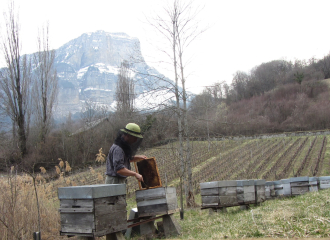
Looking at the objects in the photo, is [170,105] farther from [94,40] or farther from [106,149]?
[94,40]

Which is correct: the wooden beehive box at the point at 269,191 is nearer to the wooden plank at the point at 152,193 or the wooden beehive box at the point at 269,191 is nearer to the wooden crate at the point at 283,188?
the wooden crate at the point at 283,188

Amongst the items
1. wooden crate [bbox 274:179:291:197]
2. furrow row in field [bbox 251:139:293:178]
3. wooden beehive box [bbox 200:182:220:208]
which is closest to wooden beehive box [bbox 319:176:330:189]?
wooden crate [bbox 274:179:291:197]

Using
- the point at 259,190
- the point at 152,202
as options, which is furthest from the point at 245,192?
the point at 152,202

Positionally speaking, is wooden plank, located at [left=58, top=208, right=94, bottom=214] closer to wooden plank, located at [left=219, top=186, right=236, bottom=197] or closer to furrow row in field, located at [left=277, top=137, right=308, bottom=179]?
wooden plank, located at [left=219, top=186, right=236, bottom=197]

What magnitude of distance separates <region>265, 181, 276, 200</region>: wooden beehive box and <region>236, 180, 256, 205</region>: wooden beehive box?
2.42 meters

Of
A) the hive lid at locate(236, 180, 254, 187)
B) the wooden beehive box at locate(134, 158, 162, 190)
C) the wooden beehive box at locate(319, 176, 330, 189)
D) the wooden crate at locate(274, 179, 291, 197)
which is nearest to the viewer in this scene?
the wooden beehive box at locate(134, 158, 162, 190)

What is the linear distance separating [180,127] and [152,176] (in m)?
6.88

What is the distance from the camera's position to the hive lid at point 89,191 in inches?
160

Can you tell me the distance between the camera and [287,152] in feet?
95.9

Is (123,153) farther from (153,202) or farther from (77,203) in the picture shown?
(77,203)

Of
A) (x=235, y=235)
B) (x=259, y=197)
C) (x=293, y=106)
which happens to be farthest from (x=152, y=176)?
(x=293, y=106)

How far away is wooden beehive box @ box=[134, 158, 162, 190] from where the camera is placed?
584 cm

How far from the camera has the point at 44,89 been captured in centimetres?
3278

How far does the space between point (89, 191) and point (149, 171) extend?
2.10 meters
